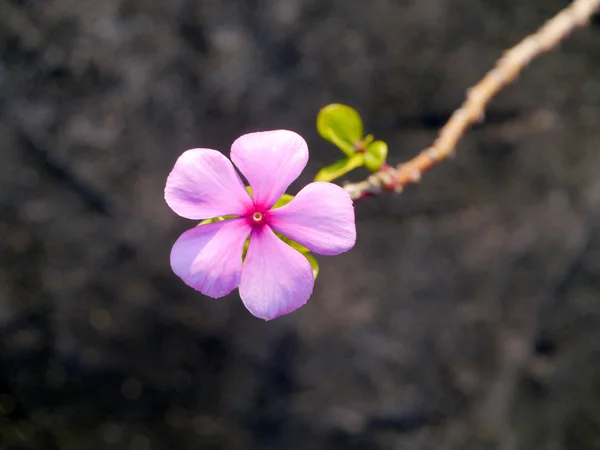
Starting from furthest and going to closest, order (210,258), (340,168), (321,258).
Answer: (321,258)
(340,168)
(210,258)

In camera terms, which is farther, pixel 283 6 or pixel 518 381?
pixel 518 381

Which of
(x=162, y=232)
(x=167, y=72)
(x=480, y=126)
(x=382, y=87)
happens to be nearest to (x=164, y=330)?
(x=162, y=232)

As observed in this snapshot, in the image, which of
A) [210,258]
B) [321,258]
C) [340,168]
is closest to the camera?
[210,258]

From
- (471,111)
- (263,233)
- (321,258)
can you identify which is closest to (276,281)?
(263,233)

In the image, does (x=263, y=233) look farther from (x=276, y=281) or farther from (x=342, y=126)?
(x=342, y=126)

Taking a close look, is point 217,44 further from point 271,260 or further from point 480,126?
point 271,260

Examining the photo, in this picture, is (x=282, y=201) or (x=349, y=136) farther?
(x=349, y=136)

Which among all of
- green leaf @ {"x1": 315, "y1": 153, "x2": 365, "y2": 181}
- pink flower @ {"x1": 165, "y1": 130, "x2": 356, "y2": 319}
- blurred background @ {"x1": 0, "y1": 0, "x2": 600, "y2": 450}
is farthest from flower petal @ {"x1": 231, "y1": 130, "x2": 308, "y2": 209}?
blurred background @ {"x1": 0, "y1": 0, "x2": 600, "y2": 450}
